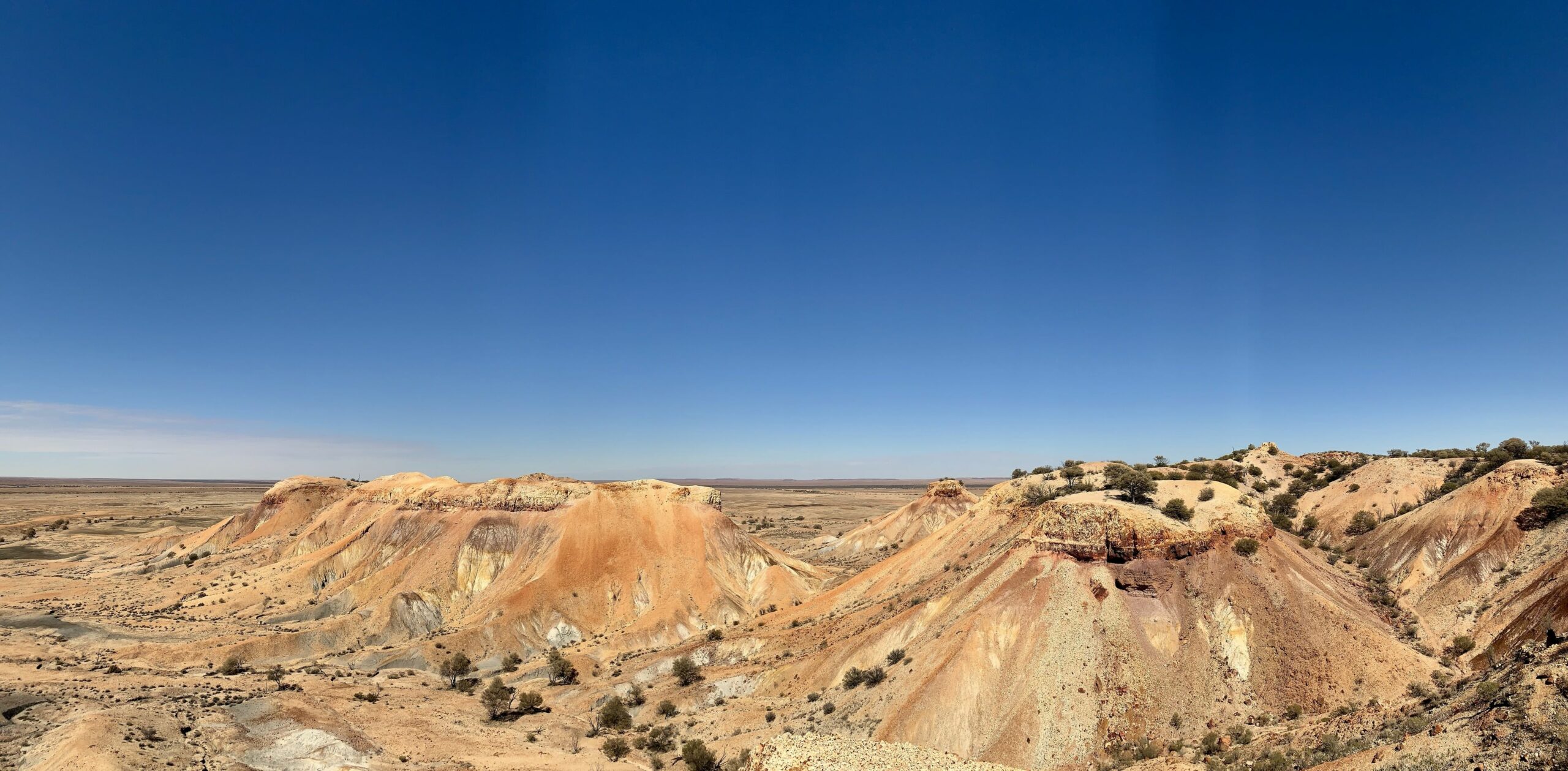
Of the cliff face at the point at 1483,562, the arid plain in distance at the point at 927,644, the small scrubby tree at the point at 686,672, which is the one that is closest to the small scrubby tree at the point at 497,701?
the arid plain in distance at the point at 927,644

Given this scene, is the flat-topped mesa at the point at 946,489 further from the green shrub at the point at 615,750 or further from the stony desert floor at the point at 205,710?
the green shrub at the point at 615,750

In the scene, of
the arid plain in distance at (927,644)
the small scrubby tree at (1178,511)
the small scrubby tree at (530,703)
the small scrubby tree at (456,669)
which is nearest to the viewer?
the arid plain in distance at (927,644)

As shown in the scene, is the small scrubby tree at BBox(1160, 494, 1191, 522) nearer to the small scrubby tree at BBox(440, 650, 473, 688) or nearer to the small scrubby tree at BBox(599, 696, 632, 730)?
the small scrubby tree at BBox(599, 696, 632, 730)

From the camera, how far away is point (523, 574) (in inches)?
2071

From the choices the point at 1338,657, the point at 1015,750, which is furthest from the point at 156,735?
the point at 1338,657

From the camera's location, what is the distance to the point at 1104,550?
27547mm

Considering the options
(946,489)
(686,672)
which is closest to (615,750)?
(686,672)

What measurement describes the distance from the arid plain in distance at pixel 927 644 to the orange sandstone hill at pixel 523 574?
0.27 meters

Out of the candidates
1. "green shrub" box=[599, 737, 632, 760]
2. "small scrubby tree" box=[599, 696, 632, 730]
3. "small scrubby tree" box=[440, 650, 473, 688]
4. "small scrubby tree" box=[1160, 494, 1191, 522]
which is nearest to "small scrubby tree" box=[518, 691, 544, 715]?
"small scrubby tree" box=[599, 696, 632, 730]

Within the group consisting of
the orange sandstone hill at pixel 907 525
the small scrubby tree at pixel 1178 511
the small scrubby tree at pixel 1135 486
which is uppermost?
the small scrubby tree at pixel 1135 486

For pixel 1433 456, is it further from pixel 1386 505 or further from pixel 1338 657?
pixel 1338 657

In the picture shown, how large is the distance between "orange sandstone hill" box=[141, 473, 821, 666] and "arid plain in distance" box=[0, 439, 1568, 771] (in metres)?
0.27

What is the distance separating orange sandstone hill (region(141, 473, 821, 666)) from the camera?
46156 millimetres

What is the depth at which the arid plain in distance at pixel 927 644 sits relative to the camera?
858 inches
